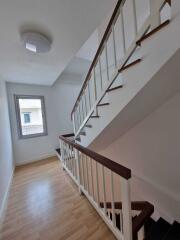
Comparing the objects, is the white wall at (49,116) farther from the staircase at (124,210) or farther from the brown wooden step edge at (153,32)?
the brown wooden step edge at (153,32)

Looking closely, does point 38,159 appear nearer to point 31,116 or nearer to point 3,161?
point 31,116

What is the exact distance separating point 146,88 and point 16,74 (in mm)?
3039

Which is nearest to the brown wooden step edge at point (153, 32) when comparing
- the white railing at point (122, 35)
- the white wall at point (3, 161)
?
the white railing at point (122, 35)

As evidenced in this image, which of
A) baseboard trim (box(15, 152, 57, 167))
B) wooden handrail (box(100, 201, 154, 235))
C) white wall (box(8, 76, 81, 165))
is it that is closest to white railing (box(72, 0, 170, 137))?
wooden handrail (box(100, 201, 154, 235))

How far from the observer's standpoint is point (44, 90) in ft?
13.8

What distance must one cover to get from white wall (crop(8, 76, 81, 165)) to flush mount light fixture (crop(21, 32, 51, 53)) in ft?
7.91

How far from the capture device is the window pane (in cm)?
391

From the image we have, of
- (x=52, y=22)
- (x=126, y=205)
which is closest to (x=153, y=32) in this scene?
(x=52, y=22)

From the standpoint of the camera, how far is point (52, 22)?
150cm

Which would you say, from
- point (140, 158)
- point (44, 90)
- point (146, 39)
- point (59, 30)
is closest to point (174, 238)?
point (140, 158)

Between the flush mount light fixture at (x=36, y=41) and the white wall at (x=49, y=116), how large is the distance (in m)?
2.41

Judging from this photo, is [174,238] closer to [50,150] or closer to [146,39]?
[146,39]

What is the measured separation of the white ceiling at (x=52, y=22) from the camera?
1.29 m

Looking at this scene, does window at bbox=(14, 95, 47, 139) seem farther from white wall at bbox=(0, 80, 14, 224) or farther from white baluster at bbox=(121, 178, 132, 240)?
white baluster at bbox=(121, 178, 132, 240)
